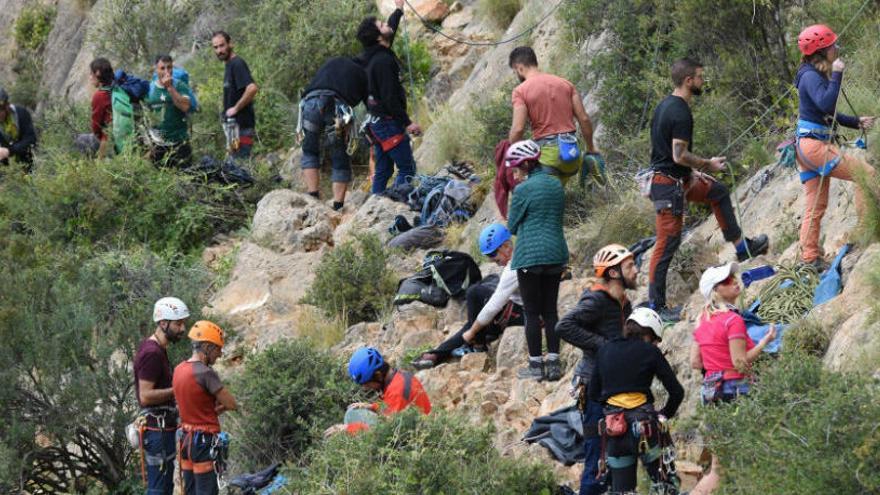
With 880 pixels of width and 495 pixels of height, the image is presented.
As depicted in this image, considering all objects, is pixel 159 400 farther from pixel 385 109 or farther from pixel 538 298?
pixel 385 109

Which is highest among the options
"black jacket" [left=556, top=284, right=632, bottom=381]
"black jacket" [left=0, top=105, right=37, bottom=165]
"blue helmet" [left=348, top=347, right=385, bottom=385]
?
"black jacket" [left=556, top=284, right=632, bottom=381]

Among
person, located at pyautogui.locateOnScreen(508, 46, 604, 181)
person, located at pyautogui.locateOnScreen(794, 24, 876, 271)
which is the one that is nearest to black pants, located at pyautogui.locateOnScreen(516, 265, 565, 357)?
person, located at pyautogui.locateOnScreen(794, 24, 876, 271)

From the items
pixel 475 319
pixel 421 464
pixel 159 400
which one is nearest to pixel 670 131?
pixel 475 319

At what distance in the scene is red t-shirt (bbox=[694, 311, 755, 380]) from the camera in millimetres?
8195

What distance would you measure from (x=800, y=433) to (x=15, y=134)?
1234cm

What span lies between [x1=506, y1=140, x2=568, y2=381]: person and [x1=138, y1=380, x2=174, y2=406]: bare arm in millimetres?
2447

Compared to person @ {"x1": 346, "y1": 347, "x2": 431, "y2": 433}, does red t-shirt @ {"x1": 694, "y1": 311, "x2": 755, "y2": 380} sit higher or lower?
higher

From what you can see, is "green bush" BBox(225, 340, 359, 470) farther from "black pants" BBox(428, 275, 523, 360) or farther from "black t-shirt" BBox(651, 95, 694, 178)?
"black t-shirt" BBox(651, 95, 694, 178)

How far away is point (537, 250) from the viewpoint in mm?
10352

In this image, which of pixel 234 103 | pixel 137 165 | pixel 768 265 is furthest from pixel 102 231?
pixel 768 265

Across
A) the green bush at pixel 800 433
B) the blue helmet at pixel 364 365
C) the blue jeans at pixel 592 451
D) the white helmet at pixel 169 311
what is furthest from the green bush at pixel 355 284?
the green bush at pixel 800 433

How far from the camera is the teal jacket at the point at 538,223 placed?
1035 centimetres

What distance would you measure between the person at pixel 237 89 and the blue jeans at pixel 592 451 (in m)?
9.00

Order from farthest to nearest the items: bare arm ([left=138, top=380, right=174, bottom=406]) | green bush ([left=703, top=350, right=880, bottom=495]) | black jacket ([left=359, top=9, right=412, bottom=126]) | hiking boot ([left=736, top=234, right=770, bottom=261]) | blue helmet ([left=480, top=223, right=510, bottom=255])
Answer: black jacket ([left=359, top=9, right=412, bottom=126])
blue helmet ([left=480, top=223, right=510, bottom=255])
hiking boot ([left=736, top=234, right=770, bottom=261])
bare arm ([left=138, top=380, right=174, bottom=406])
green bush ([left=703, top=350, right=880, bottom=495])
